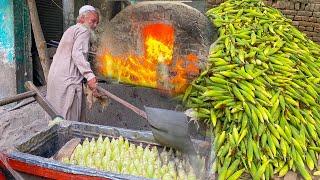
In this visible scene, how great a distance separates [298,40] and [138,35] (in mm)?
2077

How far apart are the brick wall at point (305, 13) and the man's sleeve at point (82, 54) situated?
3090mm

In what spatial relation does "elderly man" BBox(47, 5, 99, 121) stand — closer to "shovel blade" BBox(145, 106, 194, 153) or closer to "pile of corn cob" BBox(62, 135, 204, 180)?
"pile of corn cob" BBox(62, 135, 204, 180)

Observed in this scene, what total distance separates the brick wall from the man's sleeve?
3.09m

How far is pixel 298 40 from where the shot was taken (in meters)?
3.34

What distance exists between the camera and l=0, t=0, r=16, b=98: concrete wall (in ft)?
21.6

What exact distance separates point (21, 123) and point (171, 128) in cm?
419

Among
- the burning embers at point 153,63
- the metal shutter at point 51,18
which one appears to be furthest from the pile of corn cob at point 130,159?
the metal shutter at point 51,18

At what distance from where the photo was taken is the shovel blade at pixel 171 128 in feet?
8.86

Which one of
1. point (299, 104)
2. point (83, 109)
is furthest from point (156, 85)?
point (299, 104)

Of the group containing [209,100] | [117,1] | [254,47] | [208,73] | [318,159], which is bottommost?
[318,159]

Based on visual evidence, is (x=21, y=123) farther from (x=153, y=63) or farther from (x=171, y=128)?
(x=171, y=128)

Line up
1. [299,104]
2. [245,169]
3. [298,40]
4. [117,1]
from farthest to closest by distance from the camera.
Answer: [117,1], [298,40], [299,104], [245,169]

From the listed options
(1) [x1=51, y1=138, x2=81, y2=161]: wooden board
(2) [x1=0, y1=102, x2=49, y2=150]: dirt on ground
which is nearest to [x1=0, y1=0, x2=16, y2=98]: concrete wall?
(2) [x1=0, y1=102, x2=49, y2=150]: dirt on ground

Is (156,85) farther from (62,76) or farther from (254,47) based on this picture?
(254,47)
